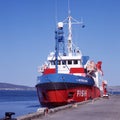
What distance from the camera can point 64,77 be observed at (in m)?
41.9

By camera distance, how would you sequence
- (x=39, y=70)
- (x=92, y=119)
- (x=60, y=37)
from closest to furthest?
(x=92, y=119) → (x=60, y=37) → (x=39, y=70)

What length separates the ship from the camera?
137 feet

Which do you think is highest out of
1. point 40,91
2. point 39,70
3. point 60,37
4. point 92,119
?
point 60,37

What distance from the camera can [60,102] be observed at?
4247 centimetres

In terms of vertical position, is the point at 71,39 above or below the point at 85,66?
above

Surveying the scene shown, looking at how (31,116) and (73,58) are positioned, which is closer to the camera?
(31,116)

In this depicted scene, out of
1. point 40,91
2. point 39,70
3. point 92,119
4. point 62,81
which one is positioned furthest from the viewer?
point 39,70

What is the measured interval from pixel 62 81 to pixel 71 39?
12871mm

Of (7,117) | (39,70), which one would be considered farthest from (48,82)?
(7,117)

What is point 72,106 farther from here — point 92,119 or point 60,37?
point 60,37

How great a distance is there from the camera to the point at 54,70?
48375mm

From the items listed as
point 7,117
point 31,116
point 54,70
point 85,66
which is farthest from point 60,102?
point 7,117

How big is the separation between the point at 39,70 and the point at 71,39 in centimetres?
642

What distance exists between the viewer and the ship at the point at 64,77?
41906 mm
